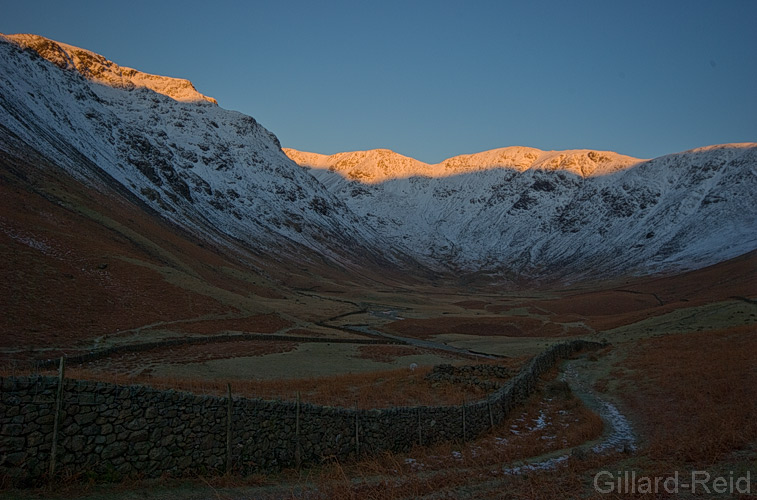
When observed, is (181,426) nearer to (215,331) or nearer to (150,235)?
(215,331)

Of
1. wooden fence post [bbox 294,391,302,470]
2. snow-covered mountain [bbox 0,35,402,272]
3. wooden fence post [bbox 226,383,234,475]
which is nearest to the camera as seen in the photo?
wooden fence post [bbox 226,383,234,475]

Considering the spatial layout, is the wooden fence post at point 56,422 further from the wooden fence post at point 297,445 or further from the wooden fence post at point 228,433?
the wooden fence post at point 297,445

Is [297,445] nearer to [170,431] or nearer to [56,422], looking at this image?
[170,431]

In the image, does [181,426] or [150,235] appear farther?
[150,235]

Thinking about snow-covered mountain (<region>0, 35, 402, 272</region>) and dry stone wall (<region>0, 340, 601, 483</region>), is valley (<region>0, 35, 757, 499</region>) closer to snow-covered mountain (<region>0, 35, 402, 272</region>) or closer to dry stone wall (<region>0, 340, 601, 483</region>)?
dry stone wall (<region>0, 340, 601, 483</region>)

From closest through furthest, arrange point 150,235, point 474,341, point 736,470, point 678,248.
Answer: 1. point 736,470
2. point 474,341
3. point 150,235
4. point 678,248

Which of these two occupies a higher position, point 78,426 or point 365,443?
point 78,426

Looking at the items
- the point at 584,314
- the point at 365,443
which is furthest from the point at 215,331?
the point at 584,314

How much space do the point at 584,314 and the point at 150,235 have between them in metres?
86.5

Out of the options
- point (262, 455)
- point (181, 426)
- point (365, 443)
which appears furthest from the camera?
point (365, 443)

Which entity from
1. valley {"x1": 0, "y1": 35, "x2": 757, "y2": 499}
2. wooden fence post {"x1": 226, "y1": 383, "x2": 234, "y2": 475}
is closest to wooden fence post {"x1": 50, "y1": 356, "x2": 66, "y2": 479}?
valley {"x1": 0, "y1": 35, "x2": 757, "y2": 499}

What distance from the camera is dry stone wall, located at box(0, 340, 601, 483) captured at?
1113cm

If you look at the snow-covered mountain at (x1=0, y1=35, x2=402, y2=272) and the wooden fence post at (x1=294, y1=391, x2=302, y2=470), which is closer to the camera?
the wooden fence post at (x1=294, y1=391, x2=302, y2=470)

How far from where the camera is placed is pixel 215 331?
5419 cm
